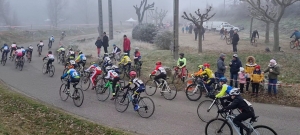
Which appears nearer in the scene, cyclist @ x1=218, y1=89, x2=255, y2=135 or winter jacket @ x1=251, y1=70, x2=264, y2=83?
cyclist @ x1=218, y1=89, x2=255, y2=135

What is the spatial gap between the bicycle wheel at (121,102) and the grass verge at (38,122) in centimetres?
175

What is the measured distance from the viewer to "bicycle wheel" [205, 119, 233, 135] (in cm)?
811

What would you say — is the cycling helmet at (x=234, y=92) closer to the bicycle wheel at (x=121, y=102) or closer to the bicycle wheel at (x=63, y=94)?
the bicycle wheel at (x=121, y=102)

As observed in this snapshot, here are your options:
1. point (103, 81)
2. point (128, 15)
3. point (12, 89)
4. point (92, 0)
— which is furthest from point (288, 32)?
point (92, 0)

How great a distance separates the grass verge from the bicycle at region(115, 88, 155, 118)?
177 centimetres

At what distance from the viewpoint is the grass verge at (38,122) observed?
8.73 meters

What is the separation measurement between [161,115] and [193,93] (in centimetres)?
236

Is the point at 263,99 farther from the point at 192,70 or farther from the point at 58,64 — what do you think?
the point at 58,64

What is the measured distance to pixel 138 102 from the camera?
34.2ft

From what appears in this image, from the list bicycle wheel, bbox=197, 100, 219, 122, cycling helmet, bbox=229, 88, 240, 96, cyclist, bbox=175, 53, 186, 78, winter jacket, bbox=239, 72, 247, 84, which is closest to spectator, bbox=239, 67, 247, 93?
winter jacket, bbox=239, 72, 247, 84

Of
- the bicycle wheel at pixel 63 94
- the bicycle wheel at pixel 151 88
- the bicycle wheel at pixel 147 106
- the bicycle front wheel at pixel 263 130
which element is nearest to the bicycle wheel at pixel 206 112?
the bicycle wheel at pixel 147 106

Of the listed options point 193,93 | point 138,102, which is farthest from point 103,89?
point 193,93

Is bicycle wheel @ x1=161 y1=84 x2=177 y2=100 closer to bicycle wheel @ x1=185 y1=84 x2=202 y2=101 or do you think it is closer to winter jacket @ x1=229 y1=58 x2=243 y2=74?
bicycle wheel @ x1=185 y1=84 x2=202 y2=101

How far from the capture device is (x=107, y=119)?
10203 mm
